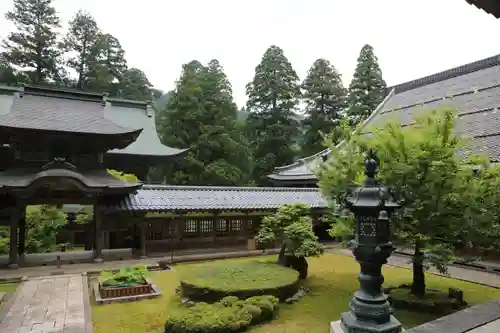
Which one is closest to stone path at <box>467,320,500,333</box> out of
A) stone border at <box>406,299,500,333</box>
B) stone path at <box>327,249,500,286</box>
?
stone border at <box>406,299,500,333</box>

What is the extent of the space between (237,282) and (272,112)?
28159mm

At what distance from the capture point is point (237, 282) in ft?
34.6

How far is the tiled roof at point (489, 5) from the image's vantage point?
3.64 metres

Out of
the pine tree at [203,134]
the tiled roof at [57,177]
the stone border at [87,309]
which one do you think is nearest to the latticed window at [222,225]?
the tiled roof at [57,177]

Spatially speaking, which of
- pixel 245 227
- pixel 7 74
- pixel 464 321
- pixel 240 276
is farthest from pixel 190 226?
pixel 7 74

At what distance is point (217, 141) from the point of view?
3141cm

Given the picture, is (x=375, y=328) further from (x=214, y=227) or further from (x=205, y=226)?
(x=205, y=226)

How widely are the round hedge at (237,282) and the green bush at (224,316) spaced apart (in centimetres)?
52

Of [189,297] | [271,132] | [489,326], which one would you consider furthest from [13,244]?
[271,132]

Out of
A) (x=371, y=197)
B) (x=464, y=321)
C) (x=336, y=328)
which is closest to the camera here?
(x=464, y=321)

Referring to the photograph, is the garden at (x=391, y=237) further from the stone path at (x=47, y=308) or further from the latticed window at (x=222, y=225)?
the latticed window at (x=222, y=225)

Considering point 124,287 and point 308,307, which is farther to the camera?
point 124,287

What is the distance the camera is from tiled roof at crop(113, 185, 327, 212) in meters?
16.9

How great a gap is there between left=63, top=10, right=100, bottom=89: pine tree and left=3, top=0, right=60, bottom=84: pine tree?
1.73 meters
